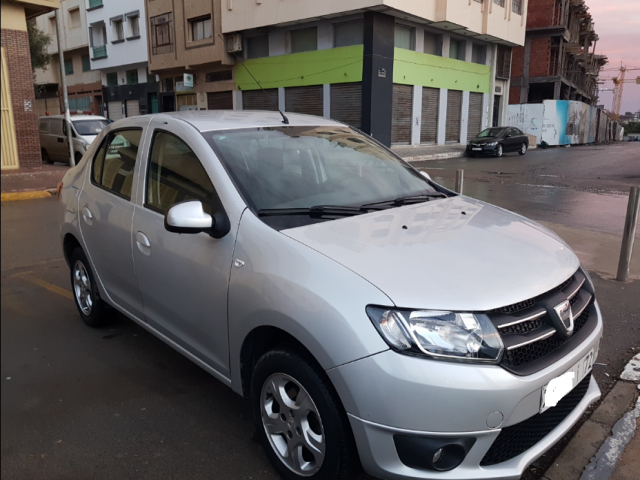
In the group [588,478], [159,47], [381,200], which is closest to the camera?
[588,478]

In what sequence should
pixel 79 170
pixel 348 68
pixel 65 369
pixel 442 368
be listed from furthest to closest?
pixel 348 68 < pixel 79 170 < pixel 65 369 < pixel 442 368

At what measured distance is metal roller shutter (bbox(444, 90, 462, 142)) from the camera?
93.9 feet

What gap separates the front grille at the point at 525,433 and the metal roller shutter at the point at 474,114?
30089 mm

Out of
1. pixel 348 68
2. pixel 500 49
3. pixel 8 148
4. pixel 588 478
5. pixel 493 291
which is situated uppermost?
pixel 500 49

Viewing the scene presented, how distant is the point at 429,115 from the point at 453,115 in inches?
105

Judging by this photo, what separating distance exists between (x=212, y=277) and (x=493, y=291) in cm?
137

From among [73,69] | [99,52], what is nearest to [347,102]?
[99,52]

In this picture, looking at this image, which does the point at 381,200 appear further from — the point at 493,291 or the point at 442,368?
Answer: the point at 442,368

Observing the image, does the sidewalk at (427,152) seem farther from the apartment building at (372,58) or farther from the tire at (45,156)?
the tire at (45,156)

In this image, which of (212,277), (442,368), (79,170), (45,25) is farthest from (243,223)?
(45,25)

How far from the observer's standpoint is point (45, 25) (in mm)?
39188

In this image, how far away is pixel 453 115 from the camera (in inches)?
1145

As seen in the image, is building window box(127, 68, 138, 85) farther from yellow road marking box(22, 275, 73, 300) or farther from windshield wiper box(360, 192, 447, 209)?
windshield wiper box(360, 192, 447, 209)

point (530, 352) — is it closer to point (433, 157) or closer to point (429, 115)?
point (433, 157)
